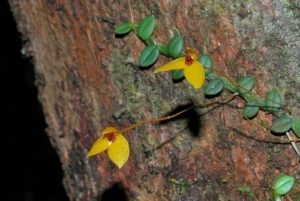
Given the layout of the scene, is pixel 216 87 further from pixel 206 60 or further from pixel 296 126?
pixel 296 126

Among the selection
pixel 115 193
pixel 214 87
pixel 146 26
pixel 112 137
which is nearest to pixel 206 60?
pixel 214 87

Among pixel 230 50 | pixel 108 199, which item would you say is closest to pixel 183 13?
pixel 230 50

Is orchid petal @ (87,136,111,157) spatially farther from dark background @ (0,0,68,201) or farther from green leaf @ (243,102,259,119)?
dark background @ (0,0,68,201)

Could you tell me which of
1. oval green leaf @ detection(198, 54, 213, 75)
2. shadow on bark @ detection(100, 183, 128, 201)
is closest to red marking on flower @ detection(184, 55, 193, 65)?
oval green leaf @ detection(198, 54, 213, 75)

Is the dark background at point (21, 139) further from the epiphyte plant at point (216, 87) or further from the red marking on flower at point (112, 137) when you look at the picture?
the red marking on flower at point (112, 137)

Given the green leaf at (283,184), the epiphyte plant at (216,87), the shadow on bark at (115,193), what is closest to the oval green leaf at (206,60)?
the epiphyte plant at (216,87)
